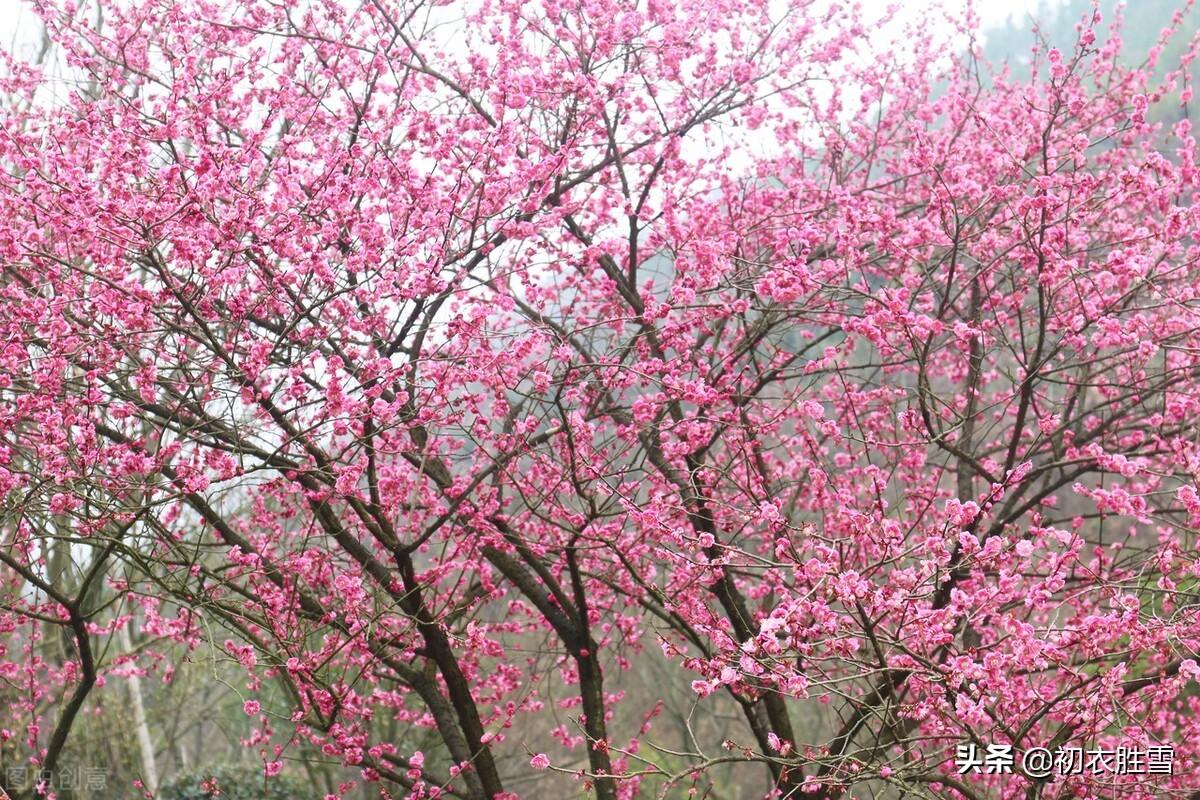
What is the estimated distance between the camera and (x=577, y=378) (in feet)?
18.5

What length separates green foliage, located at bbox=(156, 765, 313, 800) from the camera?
1123 centimetres

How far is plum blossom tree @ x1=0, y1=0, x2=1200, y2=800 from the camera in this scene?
13.7ft

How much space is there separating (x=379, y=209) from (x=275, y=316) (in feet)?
2.57

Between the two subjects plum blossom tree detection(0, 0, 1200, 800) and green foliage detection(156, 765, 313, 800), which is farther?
green foliage detection(156, 765, 313, 800)

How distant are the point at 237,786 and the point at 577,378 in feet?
27.3

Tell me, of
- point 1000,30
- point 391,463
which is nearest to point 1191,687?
point 391,463

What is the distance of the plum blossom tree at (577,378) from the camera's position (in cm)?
418

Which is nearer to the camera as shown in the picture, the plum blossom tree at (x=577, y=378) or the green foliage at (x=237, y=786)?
the plum blossom tree at (x=577, y=378)

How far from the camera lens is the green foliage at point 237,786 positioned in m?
11.2

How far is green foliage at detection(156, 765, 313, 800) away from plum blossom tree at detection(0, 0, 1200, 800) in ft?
15.5

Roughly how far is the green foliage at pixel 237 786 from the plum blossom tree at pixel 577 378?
4.73 m

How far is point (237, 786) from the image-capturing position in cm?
1156

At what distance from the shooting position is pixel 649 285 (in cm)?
705

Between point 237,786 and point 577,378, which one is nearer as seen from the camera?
point 577,378
